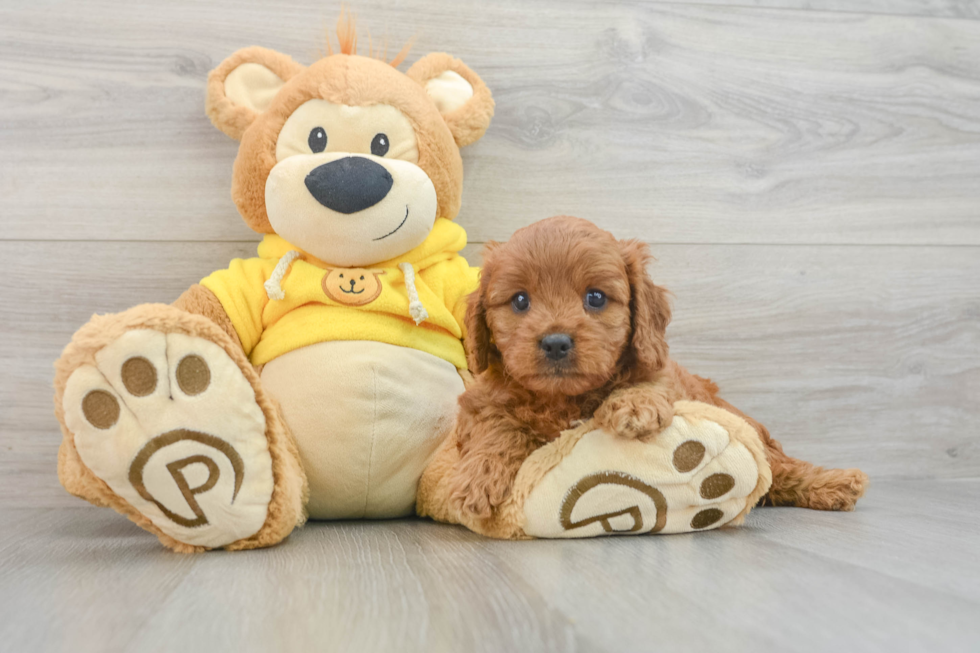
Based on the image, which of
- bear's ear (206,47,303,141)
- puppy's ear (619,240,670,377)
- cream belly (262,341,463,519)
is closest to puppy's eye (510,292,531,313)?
puppy's ear (619,240,670,377)

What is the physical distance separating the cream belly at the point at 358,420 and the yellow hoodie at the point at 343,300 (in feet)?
0.10

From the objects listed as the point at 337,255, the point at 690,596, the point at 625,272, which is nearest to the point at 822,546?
the point at 690,596

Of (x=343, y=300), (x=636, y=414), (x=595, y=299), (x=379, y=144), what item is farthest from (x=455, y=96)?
(x=636, y=414)

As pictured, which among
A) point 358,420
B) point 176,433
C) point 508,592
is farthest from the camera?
point 358,420

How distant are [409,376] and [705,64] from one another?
0.95 metres

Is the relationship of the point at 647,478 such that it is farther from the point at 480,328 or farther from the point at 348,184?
the point at 348,184

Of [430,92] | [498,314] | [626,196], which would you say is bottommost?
[498,314]

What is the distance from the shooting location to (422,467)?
1.13 metres

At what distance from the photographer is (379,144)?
1.15 meters

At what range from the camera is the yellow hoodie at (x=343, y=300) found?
3.71 feet

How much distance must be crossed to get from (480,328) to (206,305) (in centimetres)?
45

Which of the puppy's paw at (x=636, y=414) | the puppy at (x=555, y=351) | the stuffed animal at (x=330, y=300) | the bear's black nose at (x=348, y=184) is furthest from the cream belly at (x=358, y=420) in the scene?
the puppy's paw at (x=636, y=414)

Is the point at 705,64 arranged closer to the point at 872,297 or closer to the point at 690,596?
the point at 872,297

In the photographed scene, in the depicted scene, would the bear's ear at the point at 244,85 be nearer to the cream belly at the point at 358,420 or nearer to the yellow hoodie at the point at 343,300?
the yellow hoodie at the point at 343,300
